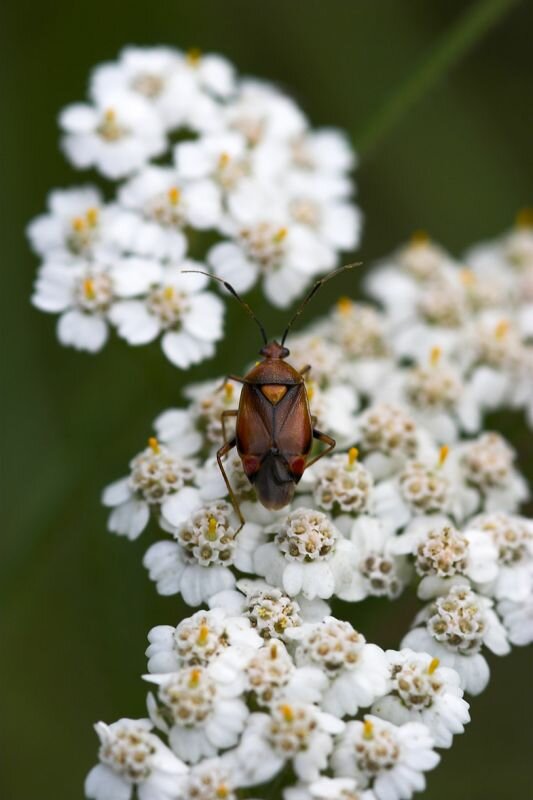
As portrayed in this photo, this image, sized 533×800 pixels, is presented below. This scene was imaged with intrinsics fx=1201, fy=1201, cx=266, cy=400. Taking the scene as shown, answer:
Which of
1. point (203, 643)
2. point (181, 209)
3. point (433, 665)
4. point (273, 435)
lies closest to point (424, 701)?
point (433, 665)

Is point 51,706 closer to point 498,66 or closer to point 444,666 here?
point 444,666

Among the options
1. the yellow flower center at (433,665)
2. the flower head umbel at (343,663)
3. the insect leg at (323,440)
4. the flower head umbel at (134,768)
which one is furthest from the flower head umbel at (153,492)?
the yellow flower center at (433,665)

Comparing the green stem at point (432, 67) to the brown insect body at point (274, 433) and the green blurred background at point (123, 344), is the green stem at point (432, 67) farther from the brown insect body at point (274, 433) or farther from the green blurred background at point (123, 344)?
the brown insect body at point (274, 433)

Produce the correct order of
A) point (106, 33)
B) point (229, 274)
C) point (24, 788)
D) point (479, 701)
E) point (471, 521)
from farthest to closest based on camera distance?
point (106, 33)
point (479, 701)
point (24, 788)
point (229, 274)
point (471, 521)

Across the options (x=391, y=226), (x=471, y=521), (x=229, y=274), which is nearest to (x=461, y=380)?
(x=471, y=521)

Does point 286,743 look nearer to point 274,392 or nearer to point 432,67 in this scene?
point 274,392

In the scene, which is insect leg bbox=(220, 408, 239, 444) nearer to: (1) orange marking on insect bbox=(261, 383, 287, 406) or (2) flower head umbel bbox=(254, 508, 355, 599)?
(1) orange marking on insect bbox=(261, 383, 287, 406)
